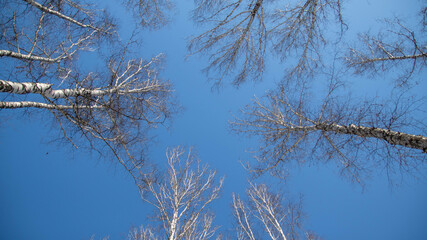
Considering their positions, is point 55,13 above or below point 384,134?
above

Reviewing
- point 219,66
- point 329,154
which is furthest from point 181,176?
point 329,154

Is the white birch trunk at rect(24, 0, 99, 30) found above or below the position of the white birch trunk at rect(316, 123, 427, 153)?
above

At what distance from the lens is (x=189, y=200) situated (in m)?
7.31

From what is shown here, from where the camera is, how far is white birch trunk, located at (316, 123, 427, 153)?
3289mm

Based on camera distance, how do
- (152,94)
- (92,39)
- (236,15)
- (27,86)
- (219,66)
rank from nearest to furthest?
1. (27,86)
2. (236,15)
3. (219,66)
4. (92,39)
5. (152,94)

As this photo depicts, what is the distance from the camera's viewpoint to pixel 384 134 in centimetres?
366

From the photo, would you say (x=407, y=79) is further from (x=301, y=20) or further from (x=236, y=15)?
(x=236, y=15)

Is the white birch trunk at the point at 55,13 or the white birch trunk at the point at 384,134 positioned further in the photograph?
the white birch trunk at the point at 55,13

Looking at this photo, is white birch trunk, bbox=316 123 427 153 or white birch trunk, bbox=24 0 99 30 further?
white birch trunk, bbox=24 0 99 30

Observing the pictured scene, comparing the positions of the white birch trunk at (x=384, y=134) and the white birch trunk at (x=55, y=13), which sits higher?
the white birch trunk at (x=55, y=13)

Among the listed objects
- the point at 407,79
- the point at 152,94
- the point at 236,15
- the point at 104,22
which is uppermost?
the point at 104,22

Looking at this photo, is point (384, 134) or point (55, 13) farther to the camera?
point (55, 13)

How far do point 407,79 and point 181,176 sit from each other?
789cm

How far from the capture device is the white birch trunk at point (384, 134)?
3.29 metres
